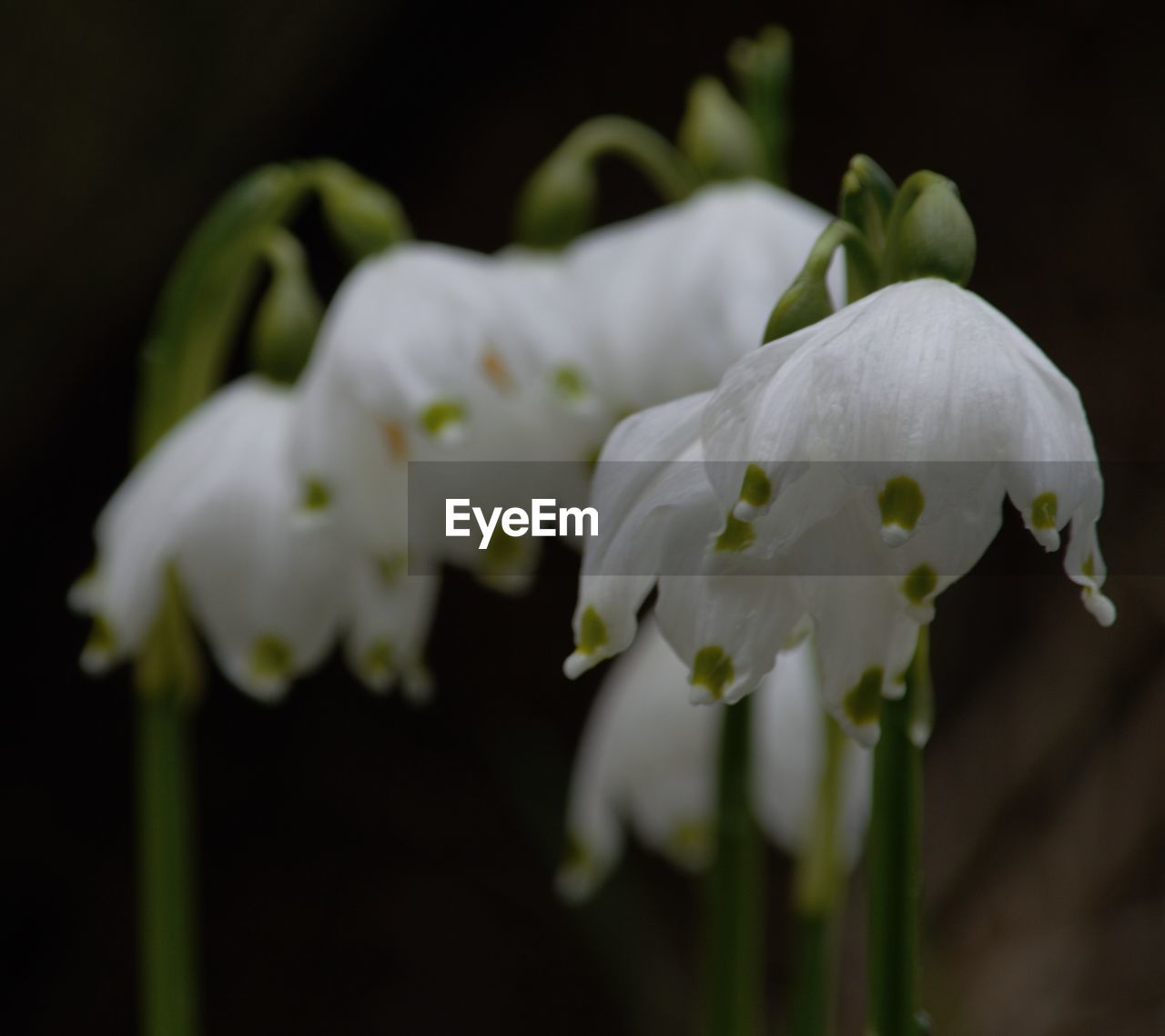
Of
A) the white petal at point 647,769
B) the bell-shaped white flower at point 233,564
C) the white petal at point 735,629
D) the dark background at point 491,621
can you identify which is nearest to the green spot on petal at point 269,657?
the bell-shaped white flower at point 233,564

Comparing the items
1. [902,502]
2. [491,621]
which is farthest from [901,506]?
[491,621]

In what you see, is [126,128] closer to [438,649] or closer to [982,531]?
[438,649]

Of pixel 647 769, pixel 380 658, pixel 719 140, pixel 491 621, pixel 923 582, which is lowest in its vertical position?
pixel 491 621

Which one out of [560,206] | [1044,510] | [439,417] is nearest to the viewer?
[1044,510]

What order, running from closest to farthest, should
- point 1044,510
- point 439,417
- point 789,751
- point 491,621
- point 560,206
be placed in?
point 1044,510 < point 439,417 < point 560,206 < point 789,751 < point 491,621

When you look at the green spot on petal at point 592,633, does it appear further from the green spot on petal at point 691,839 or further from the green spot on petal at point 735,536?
the green spot on petal at point 691,839

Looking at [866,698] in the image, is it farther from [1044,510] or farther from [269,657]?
[269,657]

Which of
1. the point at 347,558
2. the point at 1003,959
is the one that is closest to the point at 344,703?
the point at 1003,959
